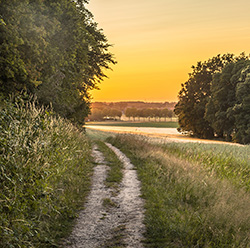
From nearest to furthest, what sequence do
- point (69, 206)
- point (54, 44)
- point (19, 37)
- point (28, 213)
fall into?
point (28, 213) < point (69, 206) < point (19, 37) < point (54, 44)

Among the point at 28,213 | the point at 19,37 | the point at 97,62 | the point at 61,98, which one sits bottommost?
the point at 28,213

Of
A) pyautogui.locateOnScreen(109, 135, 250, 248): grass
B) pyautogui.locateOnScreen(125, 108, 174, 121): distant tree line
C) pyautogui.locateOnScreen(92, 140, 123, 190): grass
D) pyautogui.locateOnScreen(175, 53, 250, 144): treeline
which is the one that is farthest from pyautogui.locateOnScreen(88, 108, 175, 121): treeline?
pyautogui.locateOnScreen(109, 135, 250, 248): grass

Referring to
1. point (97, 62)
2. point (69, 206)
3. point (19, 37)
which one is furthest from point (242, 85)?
point (69, 206)

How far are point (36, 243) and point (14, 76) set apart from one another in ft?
28.0

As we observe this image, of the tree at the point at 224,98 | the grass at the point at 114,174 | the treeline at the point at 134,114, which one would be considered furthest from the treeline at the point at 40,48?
the treeline at the point at 134,114

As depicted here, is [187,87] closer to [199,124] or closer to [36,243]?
[199,124]

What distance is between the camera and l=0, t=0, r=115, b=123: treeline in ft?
38.2

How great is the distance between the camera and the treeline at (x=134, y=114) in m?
169

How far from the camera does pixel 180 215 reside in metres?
6.96

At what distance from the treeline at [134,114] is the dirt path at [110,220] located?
158 metres

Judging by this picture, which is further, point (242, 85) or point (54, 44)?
point (242, 85)

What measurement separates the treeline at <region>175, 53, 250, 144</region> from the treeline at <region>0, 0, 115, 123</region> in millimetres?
23541

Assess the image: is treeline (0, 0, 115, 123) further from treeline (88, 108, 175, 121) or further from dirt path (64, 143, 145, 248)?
→ treeline (88, 108, 175, 121)

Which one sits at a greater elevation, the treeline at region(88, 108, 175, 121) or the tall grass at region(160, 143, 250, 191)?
the treeline at region(88, 108, 175, 121)
